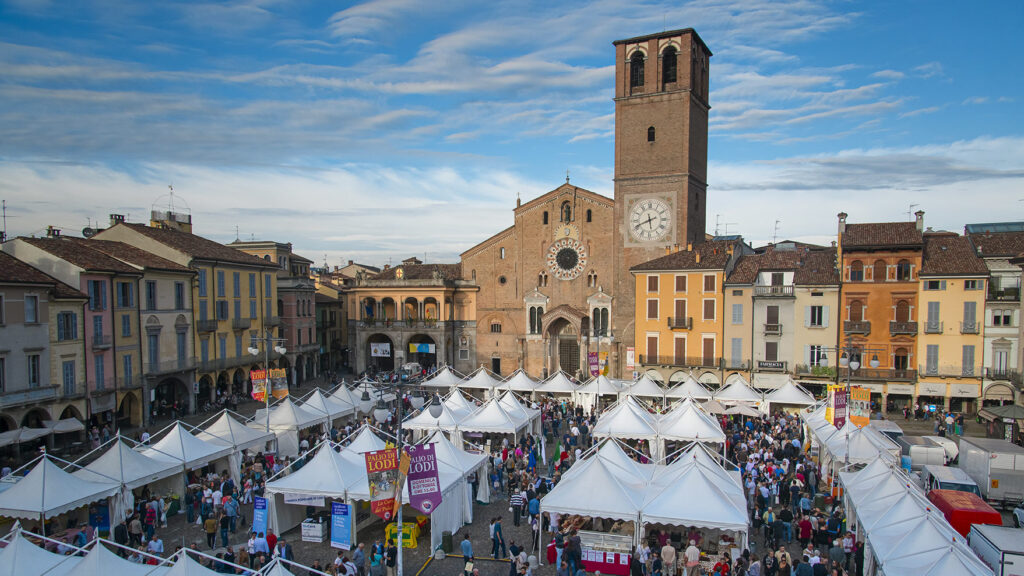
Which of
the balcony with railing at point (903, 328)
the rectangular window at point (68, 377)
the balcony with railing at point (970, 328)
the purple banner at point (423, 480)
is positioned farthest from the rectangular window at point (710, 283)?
the rectangular window at point (68, 377)

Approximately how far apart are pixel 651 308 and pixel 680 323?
204 cm

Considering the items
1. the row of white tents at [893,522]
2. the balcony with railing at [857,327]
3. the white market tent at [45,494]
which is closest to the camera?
the row of white tents at [893,522]

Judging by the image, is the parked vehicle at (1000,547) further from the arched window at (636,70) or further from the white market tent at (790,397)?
the arched window at (636,70)

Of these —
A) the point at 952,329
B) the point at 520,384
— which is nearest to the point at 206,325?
the point at 520,384

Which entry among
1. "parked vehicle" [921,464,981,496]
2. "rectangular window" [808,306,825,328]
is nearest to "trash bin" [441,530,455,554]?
"parked vehicle" [921,464,981,496]

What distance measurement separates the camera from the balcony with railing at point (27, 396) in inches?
998

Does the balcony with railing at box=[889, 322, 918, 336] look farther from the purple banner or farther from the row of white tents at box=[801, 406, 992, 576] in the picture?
the purple banner

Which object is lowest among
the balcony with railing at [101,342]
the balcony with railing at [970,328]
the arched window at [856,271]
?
the balcony with railing at [101,342]

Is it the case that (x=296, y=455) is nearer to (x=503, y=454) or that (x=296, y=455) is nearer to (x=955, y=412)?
(x=503, y=454)

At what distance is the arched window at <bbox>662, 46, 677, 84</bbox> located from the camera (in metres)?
43.5

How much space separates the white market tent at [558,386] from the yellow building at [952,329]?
17.3m

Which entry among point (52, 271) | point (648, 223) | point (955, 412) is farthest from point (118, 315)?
point (955, 412)

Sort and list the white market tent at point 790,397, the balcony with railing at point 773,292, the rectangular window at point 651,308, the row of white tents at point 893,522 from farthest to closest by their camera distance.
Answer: the rectangular window at point 651,308, the balcony with railing at point 773,292, the white market tent at point 790,397, the row of white tents at point 893,522

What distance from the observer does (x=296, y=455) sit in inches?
1012
